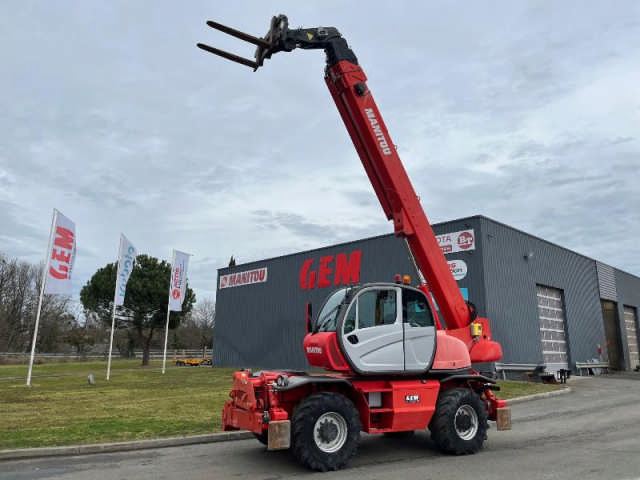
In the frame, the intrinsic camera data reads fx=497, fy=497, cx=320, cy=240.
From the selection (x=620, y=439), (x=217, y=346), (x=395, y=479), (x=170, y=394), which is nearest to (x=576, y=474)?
(x=395, y=479)

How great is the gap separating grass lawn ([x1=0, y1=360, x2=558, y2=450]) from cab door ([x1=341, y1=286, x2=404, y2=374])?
427 centimetres

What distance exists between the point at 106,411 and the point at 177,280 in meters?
16.6

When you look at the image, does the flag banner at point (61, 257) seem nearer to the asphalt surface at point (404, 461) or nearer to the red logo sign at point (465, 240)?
the asphalt surface at point (404, 461)

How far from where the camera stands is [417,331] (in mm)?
8125

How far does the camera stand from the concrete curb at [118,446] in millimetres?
8094

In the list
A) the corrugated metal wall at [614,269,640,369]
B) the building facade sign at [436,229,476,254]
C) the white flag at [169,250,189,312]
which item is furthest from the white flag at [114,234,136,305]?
the corrugated metal wall at [614,269,640,369]

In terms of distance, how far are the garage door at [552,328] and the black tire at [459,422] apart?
62.0ft

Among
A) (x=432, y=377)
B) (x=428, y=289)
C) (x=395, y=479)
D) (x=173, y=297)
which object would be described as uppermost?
(x=173, y=297)

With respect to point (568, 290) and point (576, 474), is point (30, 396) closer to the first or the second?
point (576, 474)

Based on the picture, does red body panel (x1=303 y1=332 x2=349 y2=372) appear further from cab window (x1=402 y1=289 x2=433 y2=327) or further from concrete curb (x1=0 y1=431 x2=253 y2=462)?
concrete curb (x1=0 y1=431 x2=253 y2=462)

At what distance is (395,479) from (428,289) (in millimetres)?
3685

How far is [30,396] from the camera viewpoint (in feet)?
52.7

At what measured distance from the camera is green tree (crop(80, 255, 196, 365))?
4138 centimetres

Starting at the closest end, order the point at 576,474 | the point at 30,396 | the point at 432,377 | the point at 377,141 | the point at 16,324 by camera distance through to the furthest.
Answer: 1. the point at 576,474
2. the point at 432,377
3. the point at 377,141
4. the point at 30,396
5. the point at 16,324
